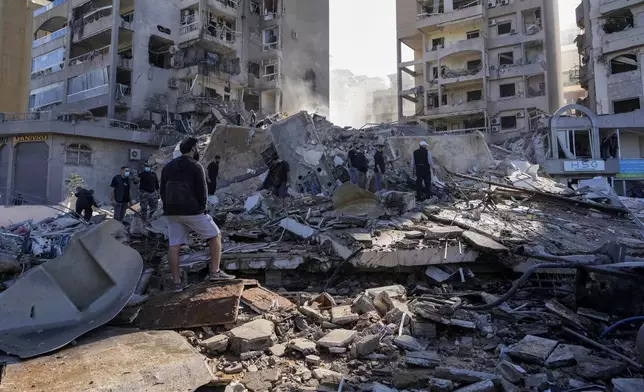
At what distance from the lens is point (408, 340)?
3.55 meters

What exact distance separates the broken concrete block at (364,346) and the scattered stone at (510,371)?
37.6 inches

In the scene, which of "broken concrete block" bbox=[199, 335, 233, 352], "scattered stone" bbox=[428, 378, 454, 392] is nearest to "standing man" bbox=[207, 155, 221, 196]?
"broken concrete block" bbox=[199, 335, 233, 352]

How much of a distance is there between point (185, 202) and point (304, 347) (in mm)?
1920

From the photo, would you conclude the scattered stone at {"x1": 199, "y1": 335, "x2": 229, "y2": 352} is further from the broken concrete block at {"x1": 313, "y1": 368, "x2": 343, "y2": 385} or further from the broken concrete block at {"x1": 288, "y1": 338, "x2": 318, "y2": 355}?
the broken concrete block at {"x1": 313, "y1": 368, "x2": 343, "y2": 385}

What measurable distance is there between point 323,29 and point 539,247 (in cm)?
3561

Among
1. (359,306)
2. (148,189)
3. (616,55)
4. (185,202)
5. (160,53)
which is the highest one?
(160,53)

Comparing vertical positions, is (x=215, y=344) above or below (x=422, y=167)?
below

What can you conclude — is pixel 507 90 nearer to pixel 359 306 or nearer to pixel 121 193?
pixel 121 193

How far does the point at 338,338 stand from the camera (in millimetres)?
3461

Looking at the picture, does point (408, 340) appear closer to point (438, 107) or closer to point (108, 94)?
point (108, 94)

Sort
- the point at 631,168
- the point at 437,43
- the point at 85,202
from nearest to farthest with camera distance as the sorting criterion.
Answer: the point at 85,202 → the point at 631,168 → the point at 437,43

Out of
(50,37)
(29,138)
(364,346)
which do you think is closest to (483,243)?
(364,346)

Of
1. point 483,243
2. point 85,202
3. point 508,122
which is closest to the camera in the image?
point 483,243

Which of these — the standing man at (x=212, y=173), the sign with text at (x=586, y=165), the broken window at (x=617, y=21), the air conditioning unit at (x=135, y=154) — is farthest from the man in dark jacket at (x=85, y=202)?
the broken window at (x=617, y=21)
